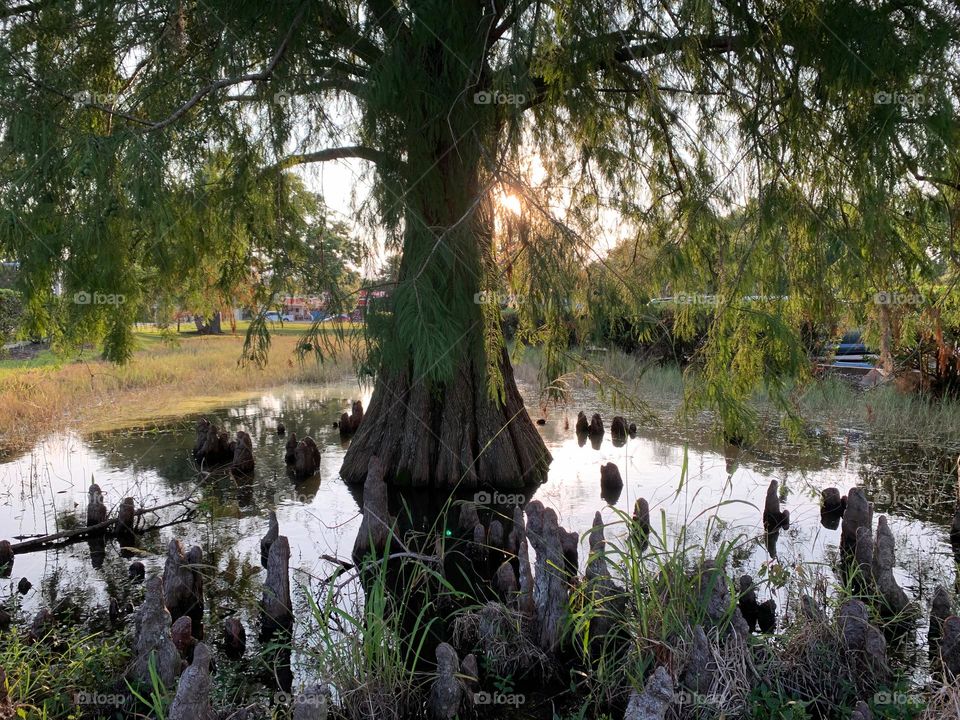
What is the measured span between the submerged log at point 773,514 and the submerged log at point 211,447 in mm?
5551

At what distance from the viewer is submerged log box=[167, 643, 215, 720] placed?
274 cm

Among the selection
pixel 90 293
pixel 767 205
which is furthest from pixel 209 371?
pixel 767 205

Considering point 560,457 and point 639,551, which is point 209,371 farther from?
point 639,551

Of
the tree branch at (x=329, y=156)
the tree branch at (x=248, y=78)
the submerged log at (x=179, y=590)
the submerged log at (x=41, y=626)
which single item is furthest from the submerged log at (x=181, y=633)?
the tree branch at (x=329, y=156)

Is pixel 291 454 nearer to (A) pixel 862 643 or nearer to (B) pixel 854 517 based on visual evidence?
(B) pixel 854 517

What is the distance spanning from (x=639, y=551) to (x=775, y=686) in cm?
79

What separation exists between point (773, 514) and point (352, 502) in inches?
138

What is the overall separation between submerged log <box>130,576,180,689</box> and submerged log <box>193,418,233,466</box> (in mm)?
4802

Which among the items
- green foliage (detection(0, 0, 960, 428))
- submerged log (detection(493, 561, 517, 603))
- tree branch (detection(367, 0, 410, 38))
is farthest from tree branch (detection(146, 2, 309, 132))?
submerged log (detection(493, 561, 517, 603))

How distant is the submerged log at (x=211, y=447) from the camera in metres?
8.35

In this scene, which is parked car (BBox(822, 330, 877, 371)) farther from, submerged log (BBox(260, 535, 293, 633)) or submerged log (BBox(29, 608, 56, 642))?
submerged log (BBox(29, 608, 56, 642))

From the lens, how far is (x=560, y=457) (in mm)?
8516

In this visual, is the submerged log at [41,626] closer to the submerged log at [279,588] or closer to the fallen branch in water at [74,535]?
the submerged log at [279,588]

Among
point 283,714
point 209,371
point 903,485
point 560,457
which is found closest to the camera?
point 283,714
